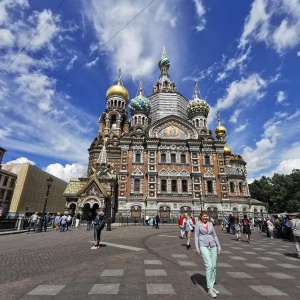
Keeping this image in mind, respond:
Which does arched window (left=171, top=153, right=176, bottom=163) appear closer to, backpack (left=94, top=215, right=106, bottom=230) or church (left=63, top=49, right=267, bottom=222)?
church (left=63, top=49, right=267, bottom=222)

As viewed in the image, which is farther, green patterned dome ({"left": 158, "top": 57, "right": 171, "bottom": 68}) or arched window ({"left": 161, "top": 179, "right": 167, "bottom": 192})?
green patterned dome ({"left": 158, "top": 57, "right": 171, "bottom": 68})

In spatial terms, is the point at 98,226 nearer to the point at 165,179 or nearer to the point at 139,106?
the point at 165,179

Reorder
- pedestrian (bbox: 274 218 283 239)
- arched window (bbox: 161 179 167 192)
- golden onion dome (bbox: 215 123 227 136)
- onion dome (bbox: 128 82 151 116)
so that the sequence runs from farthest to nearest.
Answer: golden onion dome (bbox: 215 123 227 136) → onion dome (bbox: 128 82 151 116) → arched window (bbox: 161 179 167 192) → pedestrian (bbox: 274 218 283 239)

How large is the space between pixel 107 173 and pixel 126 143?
567cm

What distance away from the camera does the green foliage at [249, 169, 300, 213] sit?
46156mm

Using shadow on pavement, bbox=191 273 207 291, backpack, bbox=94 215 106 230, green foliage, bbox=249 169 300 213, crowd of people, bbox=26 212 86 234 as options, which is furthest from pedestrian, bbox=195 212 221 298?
green foliage, bbox=249 169 300 213

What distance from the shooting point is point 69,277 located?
5.18m

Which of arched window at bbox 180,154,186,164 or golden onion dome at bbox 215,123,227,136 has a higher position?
golden onion dome at bbox 215,123,227,136

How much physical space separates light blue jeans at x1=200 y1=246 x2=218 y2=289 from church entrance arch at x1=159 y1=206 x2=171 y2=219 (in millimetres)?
26351

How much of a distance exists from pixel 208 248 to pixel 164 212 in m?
26.5

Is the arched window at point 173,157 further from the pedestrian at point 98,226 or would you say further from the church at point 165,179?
the pedestrian at point 98,226

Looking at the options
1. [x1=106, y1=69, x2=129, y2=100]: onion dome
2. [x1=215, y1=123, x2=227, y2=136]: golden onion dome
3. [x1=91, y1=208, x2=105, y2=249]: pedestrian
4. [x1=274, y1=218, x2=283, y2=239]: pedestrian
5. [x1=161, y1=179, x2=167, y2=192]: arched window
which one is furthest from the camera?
[x1=106, y1=69, x2=129, y2=100]: onion dome

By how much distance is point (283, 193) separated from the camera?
156 ft

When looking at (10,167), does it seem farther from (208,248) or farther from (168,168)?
(208,248)
